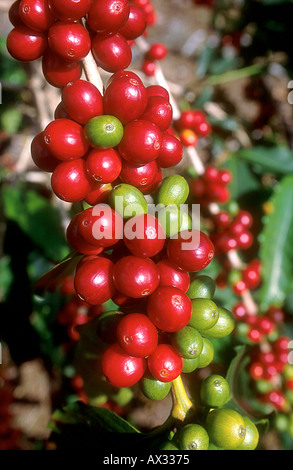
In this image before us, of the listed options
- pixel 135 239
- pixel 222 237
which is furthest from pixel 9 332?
pixel 135 239

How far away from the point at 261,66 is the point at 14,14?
249 cm

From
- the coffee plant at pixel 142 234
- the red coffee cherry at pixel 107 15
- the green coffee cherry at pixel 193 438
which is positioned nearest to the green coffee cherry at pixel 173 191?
the coffee plant at pixel 142 234

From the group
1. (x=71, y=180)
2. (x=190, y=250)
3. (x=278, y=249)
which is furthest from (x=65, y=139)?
(x=278, y=249)

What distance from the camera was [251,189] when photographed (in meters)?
2.95

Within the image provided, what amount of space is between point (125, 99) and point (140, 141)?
112 mm

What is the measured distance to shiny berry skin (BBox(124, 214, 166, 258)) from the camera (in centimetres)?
102

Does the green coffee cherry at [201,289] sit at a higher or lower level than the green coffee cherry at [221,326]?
higher

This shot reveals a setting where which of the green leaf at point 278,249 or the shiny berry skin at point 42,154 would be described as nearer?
the shiny berry skin at point 42,154

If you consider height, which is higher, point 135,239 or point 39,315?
point 135,239

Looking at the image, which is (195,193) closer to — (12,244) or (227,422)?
(12,244)

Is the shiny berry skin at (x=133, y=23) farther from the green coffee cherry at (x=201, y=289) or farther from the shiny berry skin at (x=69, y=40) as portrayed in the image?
the green coffee cherry at (x=201, y=289)

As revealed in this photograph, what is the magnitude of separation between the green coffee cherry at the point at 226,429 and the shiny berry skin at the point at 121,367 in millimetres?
251

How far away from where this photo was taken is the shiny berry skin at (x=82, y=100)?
102 cm

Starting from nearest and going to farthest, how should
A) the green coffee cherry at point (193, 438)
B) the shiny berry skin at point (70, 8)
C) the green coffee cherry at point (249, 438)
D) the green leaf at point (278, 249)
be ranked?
the shiny berry skin at point (70, 8)
the green coffee cherry at point (193, 438)
the green coffee cherry at point (249, 438)
the green leaf at point (278, 249)
